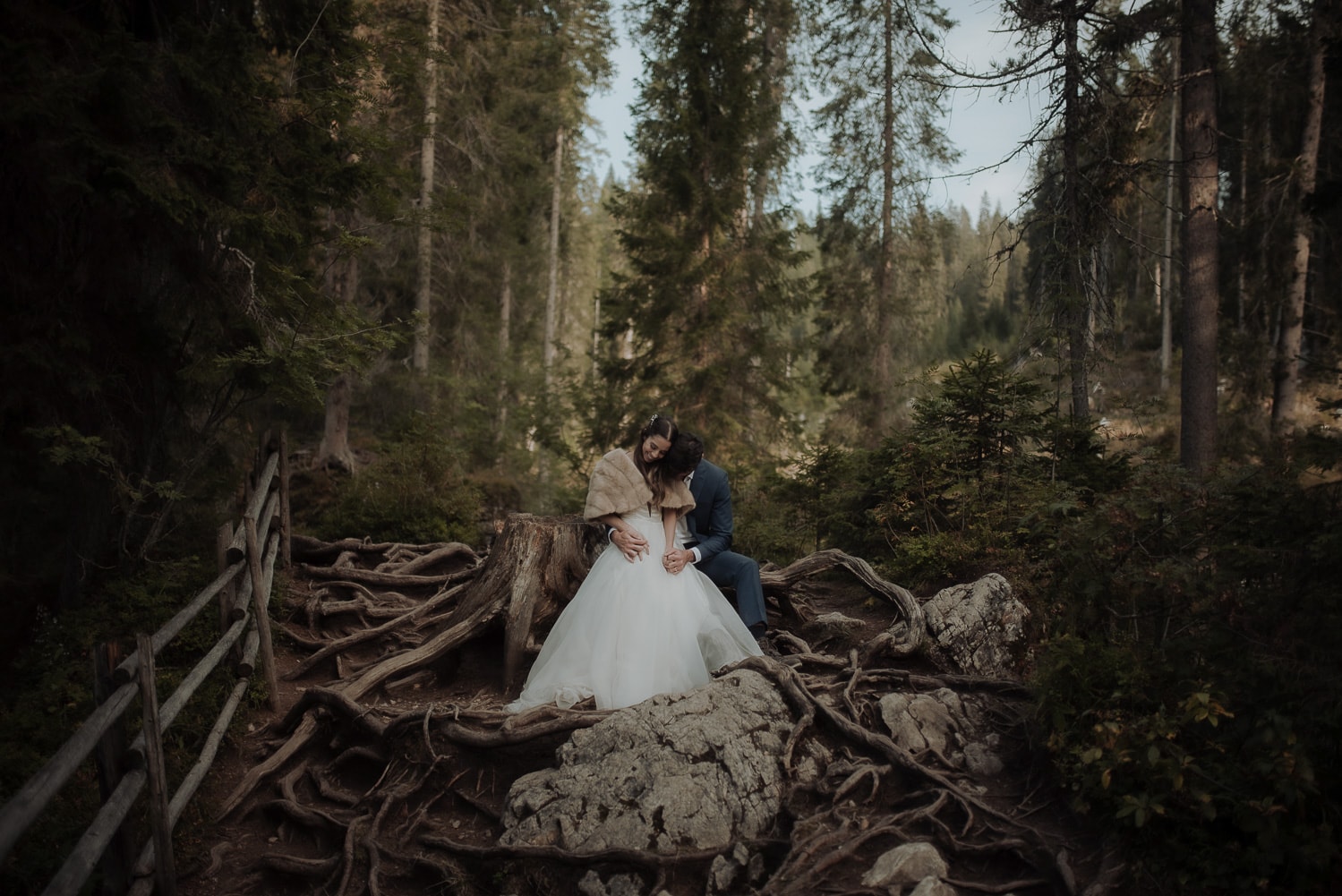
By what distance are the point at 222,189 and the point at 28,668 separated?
14.5ft

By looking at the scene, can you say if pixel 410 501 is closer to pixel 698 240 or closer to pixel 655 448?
pixel 655 448

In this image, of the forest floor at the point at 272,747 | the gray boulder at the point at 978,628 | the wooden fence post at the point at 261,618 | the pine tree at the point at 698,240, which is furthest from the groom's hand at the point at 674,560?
the pine tree at the point at 698,240

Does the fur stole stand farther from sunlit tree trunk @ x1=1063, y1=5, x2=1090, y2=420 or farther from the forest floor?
sunlit tree trunk @ x1=1063, y1=5, x2=1090, y2=420

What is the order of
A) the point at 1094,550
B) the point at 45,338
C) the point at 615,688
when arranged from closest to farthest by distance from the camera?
the point at 1094,550
the point at 615,688
the point at 45,338

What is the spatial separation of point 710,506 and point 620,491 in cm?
85

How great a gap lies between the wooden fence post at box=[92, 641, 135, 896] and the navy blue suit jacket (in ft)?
13.3

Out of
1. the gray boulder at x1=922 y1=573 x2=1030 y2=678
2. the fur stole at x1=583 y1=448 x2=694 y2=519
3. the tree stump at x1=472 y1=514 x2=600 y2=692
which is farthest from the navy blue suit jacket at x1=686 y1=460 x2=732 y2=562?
the gray boulder at x1=922 y1=573 x2=1030 y2=678

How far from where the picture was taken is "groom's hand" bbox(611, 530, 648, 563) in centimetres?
632

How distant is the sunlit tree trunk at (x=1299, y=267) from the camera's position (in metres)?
14.7

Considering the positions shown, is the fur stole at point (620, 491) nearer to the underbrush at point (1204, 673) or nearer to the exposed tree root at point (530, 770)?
the exposed tree root at point (530, 770)

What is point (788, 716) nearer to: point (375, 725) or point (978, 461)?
point (375, 725)

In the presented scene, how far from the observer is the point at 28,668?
7051mm

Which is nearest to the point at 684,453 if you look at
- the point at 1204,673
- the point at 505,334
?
the point at 1204,673

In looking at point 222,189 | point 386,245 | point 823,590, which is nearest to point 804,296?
point 386,245
